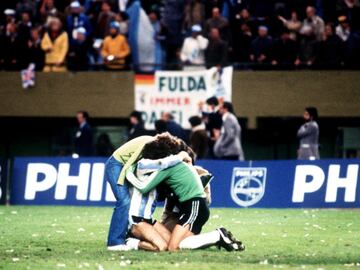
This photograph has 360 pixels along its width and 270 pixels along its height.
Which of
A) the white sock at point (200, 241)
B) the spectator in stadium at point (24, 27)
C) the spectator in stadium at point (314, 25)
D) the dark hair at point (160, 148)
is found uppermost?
the spectator in stadium at point (314, 25)

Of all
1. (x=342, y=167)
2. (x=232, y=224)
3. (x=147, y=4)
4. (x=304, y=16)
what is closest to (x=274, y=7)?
(x=304, y=16)

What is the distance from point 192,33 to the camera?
28453 millimetres

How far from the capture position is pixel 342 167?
79.2ft

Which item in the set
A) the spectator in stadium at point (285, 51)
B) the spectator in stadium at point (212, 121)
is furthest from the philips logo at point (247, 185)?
the spectator in stadium at point (285, 51)

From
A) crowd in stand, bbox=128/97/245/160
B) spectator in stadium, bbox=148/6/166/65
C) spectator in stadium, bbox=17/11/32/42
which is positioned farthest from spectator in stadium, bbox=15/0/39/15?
crowd in stand, bbox=128/97/245/160

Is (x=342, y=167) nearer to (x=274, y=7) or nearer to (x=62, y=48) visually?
(x=274, y=7)

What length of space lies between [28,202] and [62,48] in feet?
16.2

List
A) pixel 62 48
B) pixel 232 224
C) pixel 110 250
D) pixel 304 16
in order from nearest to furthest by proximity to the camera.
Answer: pixel 110 250, pixel 232 224, pixel 304 16, pixel 62 48

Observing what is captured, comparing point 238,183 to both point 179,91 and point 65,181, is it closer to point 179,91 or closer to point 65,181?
point 65,181

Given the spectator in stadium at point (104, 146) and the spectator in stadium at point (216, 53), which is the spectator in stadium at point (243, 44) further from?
the spectator in stadium at point (104, 146)

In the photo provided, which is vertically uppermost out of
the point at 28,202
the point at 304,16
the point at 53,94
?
the point at 304,16

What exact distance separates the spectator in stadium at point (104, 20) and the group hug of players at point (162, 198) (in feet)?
46.2

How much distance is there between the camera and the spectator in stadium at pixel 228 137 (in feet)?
86.4

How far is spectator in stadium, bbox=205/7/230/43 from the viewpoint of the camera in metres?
28.4
